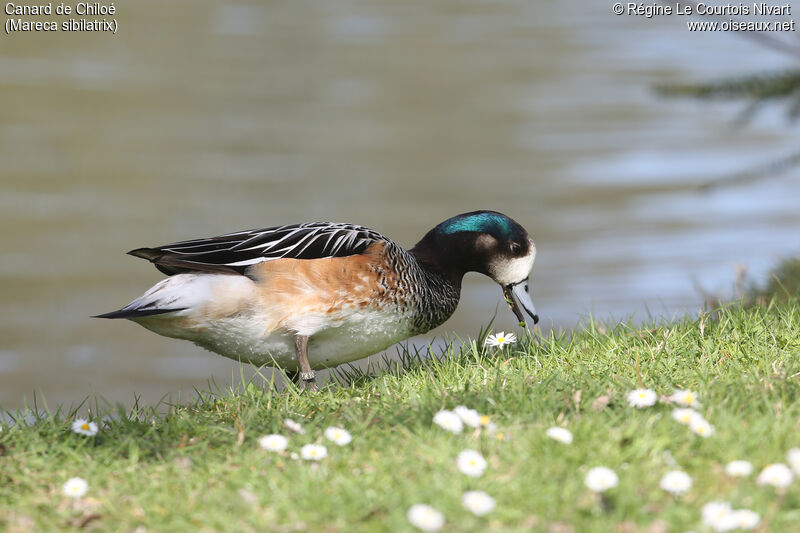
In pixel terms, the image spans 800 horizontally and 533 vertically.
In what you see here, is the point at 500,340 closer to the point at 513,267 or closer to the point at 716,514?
the point at 513,267

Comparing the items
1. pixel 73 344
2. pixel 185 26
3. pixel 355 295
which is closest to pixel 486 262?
pixel 355 295

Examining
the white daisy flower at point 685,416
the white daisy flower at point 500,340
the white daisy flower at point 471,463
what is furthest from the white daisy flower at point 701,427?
the white daisy flower at point 500,340

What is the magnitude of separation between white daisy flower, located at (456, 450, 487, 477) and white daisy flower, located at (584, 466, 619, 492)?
30 centimetres

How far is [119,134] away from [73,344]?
5.70 m

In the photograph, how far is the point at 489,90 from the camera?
16.0 metres

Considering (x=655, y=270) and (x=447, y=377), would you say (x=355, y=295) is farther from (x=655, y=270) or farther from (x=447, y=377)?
(x=655, y=270)

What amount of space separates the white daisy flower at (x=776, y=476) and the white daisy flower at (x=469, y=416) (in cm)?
88

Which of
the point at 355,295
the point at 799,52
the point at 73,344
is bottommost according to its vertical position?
the point at 73,344

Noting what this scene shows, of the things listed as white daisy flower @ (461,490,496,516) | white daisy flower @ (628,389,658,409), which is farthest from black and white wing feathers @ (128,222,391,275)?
white daisy flower @ (461,490,496,516)

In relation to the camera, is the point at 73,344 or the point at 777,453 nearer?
the point at 777,453

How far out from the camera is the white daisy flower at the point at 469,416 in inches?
138

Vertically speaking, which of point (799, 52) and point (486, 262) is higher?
point (799, 52)

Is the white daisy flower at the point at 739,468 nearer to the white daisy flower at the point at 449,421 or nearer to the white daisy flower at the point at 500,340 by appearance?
the white daisy flower at the point at 449,421

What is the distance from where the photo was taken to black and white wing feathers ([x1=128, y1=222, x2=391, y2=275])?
4.68 m
